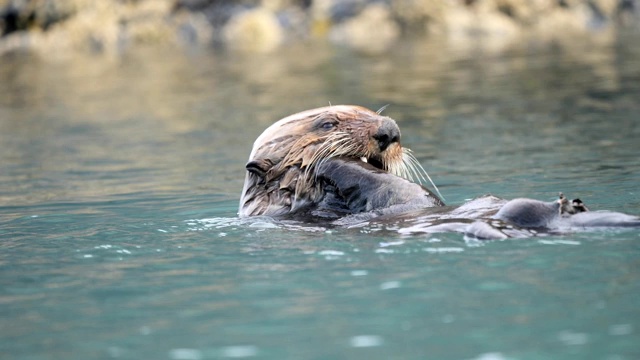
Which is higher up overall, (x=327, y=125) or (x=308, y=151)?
(x=327, y=125)

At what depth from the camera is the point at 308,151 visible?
5.82m

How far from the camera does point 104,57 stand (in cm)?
2517

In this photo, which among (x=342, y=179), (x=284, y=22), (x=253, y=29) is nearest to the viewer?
(x=342, y=179)

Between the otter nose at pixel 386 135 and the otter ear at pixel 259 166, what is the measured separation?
0.66 meters

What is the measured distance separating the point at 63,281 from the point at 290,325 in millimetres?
1374

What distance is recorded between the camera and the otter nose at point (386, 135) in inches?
230

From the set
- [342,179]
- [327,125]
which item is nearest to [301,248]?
[342,179]

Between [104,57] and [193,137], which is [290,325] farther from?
[104,57]

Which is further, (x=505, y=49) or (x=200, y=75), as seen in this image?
(x=505, y=49)

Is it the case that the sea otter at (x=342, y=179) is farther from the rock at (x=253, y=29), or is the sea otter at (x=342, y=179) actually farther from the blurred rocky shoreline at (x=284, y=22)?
the rock at (x=253, y=29)

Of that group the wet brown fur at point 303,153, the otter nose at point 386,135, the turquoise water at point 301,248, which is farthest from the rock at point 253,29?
the otter nose at point 386,135

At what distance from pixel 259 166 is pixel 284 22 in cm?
2372

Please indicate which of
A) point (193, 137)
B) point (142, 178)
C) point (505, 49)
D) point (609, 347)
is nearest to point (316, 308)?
point (609, 347)

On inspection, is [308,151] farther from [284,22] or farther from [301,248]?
[284,22]
